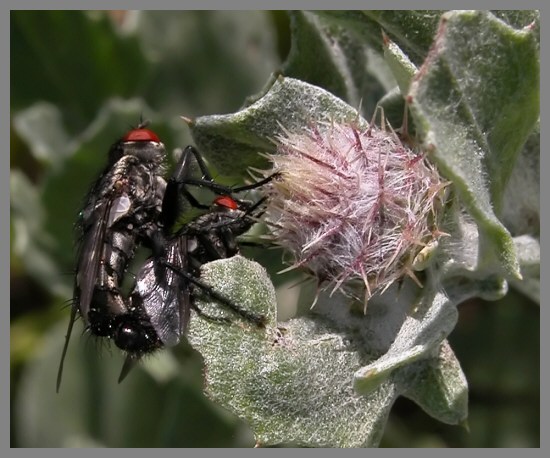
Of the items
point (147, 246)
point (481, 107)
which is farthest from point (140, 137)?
point (481, 107)

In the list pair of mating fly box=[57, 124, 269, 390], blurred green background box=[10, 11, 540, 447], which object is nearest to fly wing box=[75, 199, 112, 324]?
pair of mating fly box=[57, 124, 269, 390]

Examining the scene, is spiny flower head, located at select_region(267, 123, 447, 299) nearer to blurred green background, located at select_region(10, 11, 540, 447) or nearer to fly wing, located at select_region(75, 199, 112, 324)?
fly wing, located at select_region(75, 199, 112, 324)

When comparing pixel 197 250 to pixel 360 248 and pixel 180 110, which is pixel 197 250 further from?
pixel 180 110

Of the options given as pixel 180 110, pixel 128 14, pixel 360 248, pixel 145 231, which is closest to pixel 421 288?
pixel 360 248

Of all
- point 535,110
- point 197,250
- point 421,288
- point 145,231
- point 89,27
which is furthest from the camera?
point 89,27

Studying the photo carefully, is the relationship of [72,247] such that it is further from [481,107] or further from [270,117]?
[481,107]

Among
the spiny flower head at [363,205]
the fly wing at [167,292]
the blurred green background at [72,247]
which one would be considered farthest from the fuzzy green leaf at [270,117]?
the blurred green background at [72,247]

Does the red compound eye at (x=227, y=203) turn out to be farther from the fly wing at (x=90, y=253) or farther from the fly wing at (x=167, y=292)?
the fly wing at (x=90, y=253)
